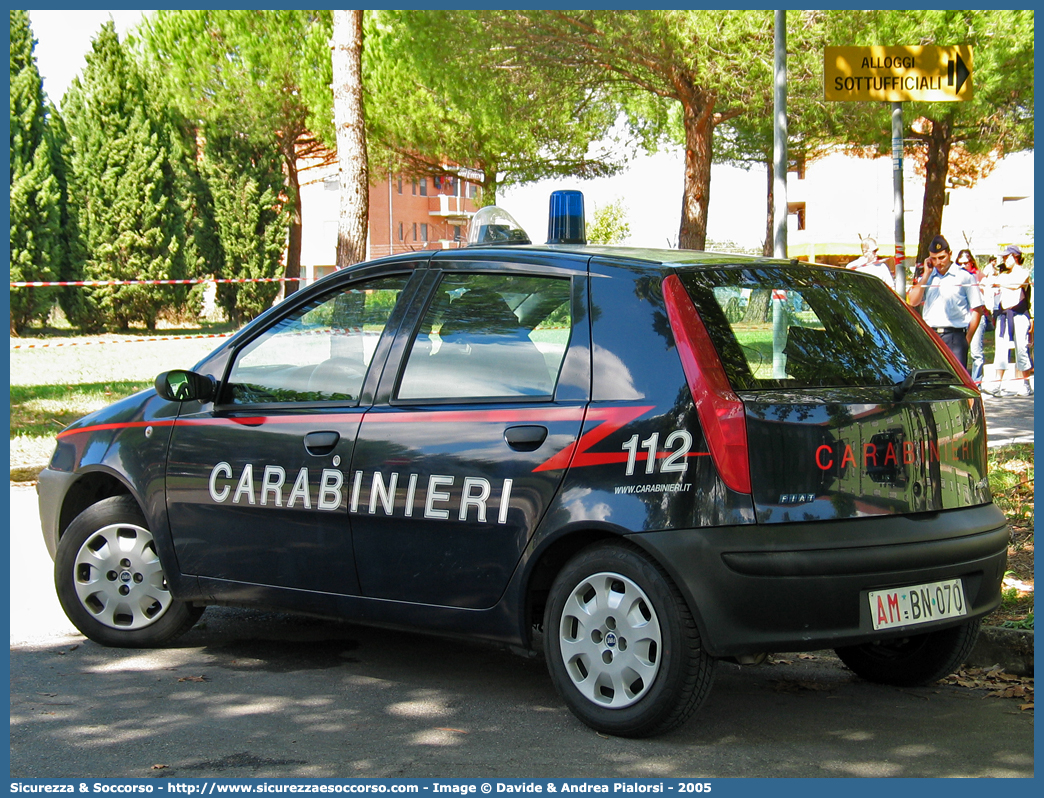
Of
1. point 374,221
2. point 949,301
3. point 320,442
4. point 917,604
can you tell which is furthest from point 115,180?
point 374,221

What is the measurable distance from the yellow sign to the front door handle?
4.57 meters

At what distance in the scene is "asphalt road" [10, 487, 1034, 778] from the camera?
12.6 ft

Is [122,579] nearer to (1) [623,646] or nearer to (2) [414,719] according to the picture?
(2) [414,719]

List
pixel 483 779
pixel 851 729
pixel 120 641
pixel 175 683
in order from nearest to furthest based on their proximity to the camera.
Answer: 1. pixel 483 779
2. pixel 851 729
3. pixel 175 683
4. pixel 120 641

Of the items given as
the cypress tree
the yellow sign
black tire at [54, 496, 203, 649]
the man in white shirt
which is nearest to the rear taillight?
black tire at [54, 496, 203, 649]

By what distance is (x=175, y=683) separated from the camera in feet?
15.7

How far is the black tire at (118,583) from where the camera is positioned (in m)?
5.26

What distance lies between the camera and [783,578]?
149 inches

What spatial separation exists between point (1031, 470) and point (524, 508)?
236 inches

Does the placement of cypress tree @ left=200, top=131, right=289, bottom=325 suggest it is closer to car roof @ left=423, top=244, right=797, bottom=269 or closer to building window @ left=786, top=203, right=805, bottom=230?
car roof @ left=423, top=244, right=797, bottom=269

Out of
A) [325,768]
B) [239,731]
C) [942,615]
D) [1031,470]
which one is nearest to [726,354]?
[942,615]

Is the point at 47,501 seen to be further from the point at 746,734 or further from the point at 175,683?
the point at 746,734

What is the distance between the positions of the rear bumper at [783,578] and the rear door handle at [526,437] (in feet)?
1.59

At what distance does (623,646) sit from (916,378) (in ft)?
4.55
